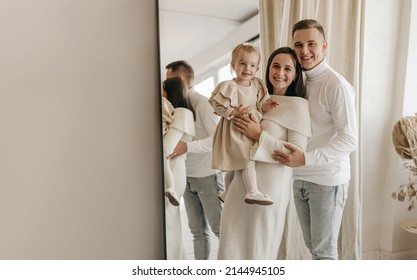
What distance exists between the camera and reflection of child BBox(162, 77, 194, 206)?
62.9 inches

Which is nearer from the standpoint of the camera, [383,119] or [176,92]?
[176,92]

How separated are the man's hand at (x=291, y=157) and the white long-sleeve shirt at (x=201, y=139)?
0.76 ft

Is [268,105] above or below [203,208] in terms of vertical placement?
above

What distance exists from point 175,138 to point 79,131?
0.35m

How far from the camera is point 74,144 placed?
160 centimetres

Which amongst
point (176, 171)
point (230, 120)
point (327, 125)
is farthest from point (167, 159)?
point (327, 125)

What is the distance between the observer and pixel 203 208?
1.60m

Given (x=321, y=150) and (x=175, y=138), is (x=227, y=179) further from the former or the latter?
(x=321, y=150)

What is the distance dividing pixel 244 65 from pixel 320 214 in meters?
0.61

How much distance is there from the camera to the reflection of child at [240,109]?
1553 mm

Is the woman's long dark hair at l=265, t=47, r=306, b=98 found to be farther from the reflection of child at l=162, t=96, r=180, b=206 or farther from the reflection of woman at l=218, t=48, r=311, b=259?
the reflection of child at l=162, t=96, r=180, b=206

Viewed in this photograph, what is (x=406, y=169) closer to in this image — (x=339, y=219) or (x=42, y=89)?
(x=339, y=219)

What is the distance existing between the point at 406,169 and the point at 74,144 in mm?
1280

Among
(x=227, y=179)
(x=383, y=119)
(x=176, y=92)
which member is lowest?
(x=227, y=179)
